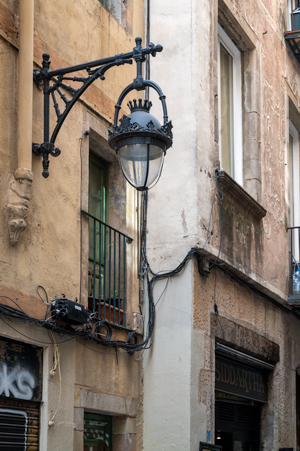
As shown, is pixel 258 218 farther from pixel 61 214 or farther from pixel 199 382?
pixel 61 214

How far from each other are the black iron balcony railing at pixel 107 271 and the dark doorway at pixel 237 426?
233 cm

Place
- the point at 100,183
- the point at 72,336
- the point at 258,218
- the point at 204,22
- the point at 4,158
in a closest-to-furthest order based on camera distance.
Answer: the point at 4,158, the point at 72,336, the point at 100,183, the point at 204,22, the point at 258,218

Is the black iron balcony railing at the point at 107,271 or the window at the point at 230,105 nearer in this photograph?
the black iron balcony railing at the point at 107,271

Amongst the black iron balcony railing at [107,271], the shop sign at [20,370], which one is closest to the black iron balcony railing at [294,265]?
the black iron balcony railing at [107,271]

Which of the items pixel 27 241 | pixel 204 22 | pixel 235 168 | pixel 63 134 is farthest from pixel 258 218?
pixel 27 241

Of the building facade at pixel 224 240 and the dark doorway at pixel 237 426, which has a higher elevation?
the building facade at pixel 224 240

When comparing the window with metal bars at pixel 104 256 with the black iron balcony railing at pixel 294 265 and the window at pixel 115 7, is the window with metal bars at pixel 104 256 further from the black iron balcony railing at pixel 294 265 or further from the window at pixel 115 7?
the black iron balcony railing at pixel 294 265

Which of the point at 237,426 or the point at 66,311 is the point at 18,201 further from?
the point at 237,426

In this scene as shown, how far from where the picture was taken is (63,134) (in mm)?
6918

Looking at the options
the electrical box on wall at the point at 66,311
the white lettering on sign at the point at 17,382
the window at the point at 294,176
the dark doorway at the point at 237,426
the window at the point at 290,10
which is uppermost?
the window at the point at 290,10

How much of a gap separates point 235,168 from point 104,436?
4.51 m

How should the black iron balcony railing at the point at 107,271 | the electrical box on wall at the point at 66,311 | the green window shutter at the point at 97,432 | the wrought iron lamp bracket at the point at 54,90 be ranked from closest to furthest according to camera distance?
the wrought iron lamp bracket at the point at 54,90
the electrical box on wall at the point at 66,311
the green window shutter at the point at 97,432
the black iron balcony railing at the point at 107,271

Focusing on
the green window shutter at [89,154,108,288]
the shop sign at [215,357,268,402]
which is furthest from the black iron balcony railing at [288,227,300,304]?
the green window shutter at [89,154,108,288]

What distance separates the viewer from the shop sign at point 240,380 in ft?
29.7
